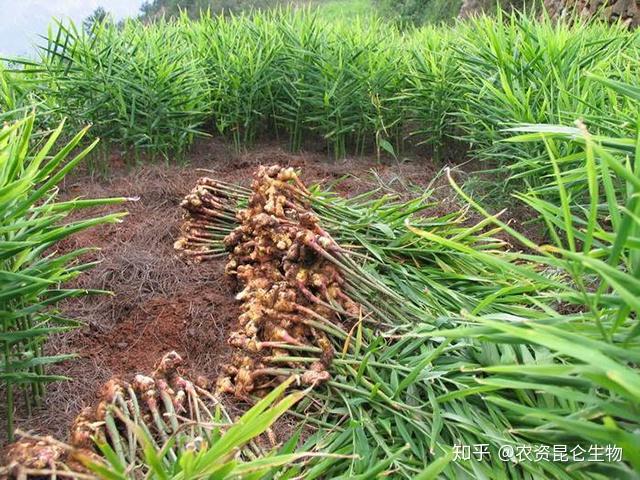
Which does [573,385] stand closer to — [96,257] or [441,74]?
[96,257]

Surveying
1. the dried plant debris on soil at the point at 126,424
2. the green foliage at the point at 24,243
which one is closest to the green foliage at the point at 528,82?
the dried plant debris on soil at the point at 126,424

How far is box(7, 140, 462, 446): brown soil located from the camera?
1.58m

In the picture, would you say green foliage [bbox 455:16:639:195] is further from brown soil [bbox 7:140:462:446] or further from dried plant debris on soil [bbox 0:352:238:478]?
dried plant debris on soil [bbox 0:352:238:478]

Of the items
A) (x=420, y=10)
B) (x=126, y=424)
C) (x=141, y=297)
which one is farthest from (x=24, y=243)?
(x=420, y=10)

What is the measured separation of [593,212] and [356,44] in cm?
289

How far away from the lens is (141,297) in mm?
2021

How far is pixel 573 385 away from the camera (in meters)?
0.80

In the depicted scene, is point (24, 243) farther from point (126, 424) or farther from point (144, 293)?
point (144, 293)

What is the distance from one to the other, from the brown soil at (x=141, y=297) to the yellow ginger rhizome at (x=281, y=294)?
0.17 meters

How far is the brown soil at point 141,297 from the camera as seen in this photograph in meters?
1.58

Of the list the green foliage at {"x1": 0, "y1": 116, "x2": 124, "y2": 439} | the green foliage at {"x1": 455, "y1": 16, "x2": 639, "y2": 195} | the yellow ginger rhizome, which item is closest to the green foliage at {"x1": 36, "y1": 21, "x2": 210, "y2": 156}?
the yellow ginger rhizome

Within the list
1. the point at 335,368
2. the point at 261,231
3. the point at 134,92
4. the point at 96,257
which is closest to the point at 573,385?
the point at 335,368

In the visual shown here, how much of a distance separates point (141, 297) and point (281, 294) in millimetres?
677

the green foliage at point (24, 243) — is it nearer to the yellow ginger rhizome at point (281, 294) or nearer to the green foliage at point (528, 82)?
the yellow ginger rhizome at point (281, 294)
